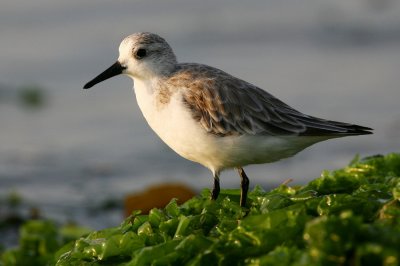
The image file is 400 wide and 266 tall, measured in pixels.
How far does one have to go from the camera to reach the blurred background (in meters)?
10.2

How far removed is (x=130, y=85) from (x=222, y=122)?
19.9 feet

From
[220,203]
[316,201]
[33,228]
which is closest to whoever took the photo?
[316,201]

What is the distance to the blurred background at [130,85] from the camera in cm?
1017

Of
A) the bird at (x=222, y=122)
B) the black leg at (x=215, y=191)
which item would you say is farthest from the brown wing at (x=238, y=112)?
→ the black leg at (x=215, y=191)

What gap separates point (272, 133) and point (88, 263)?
1600mm

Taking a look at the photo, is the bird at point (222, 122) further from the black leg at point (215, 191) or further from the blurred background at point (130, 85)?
the blurred background at point (130, 85)

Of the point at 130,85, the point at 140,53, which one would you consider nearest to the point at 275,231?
the point at 140,53

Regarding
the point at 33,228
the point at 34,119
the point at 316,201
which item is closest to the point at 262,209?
the point at 316,201

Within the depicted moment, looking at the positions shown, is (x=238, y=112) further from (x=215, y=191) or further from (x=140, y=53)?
→ (x=140, y=53)

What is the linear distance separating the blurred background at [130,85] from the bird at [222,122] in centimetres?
350

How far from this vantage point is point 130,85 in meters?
11.5

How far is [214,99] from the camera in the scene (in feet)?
18.5

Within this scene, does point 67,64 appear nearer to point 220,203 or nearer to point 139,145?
point 139,145

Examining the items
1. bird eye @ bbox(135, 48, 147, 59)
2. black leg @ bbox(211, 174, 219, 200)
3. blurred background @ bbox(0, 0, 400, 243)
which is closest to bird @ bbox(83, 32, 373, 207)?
black leg @ bbox(211, 174, 219, 200)
